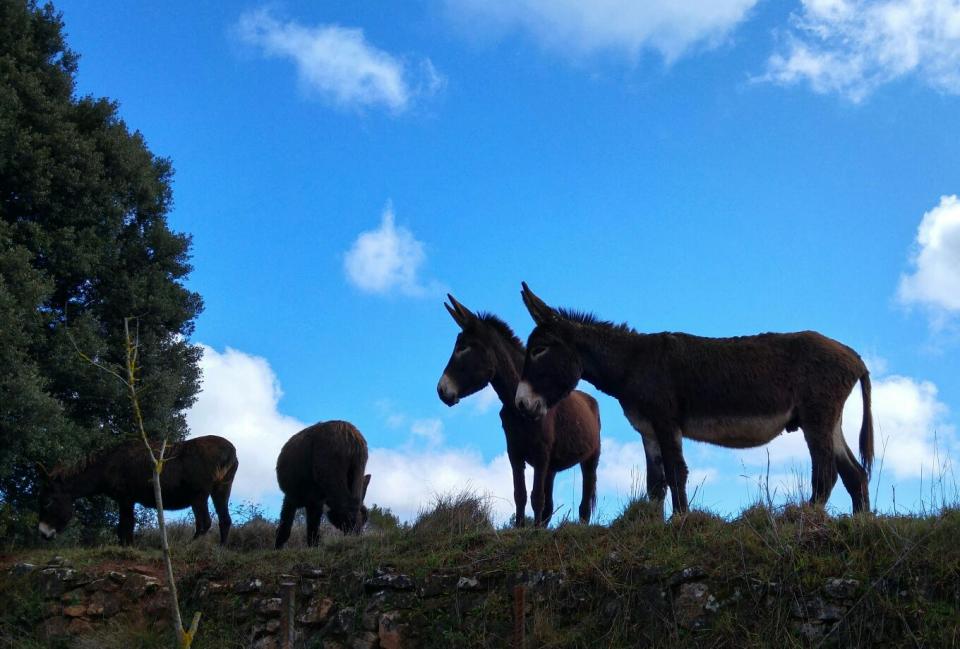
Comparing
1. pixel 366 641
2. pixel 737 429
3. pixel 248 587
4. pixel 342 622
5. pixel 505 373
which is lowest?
pixel 366 641

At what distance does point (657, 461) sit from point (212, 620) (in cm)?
565

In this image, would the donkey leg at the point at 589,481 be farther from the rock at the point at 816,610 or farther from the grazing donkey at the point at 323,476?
the rock at the point at 816,610

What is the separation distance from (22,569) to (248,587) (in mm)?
3745

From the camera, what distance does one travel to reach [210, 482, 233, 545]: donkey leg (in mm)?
15102

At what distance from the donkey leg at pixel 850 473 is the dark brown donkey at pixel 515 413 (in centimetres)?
365

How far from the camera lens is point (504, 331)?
1334 centimetres

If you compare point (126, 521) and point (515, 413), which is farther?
point (126, 521)

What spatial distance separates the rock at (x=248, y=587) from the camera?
1084 cm

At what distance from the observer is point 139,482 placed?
1535 centimetres

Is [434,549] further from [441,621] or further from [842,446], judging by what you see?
[842,446]

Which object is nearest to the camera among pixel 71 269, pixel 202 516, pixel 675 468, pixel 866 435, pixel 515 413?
pixel 675 468

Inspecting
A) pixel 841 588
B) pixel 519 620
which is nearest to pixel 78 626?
pixel 519 620

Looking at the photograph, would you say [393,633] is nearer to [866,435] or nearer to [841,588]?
[841,588]

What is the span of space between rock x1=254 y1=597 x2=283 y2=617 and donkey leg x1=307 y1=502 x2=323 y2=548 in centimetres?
302
